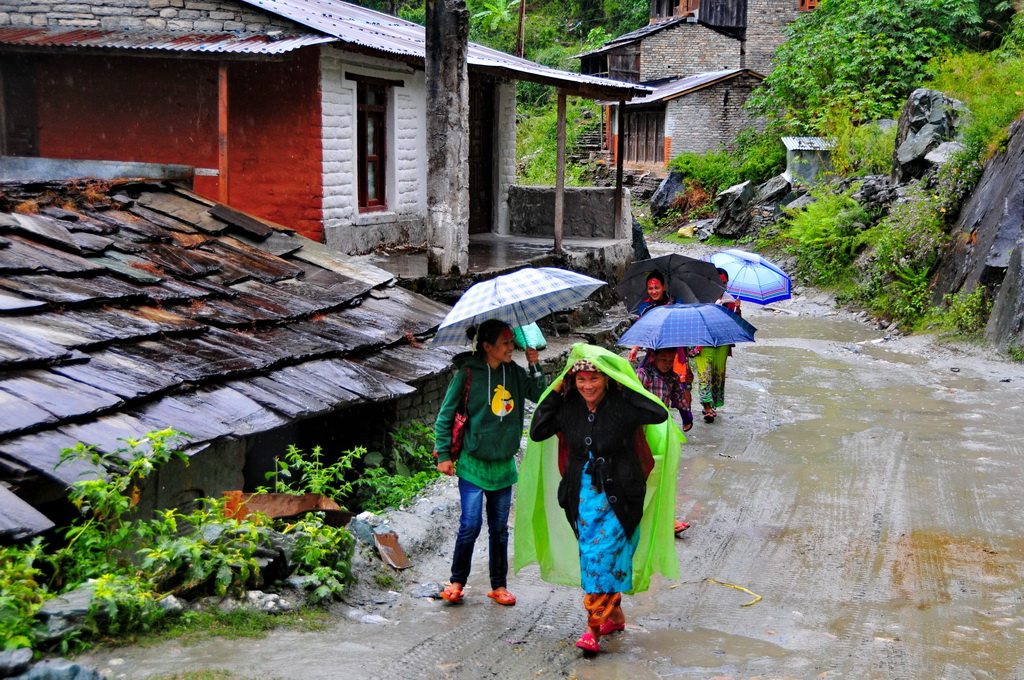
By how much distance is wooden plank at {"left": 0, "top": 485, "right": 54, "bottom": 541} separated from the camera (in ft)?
13.8

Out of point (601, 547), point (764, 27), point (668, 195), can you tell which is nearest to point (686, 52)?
point (764, 27)

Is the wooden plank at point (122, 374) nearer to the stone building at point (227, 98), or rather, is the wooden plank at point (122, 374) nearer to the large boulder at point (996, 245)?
the stone building at point (227, 98)

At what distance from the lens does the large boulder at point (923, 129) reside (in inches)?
738

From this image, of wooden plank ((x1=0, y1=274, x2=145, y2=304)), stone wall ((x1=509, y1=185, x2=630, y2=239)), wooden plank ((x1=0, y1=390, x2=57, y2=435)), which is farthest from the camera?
stone wall ((x1=509, y1=185, x2=630, y2=239))

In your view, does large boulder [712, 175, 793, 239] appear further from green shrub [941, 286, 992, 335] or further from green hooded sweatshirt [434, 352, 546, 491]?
green hooded sweatshirt [434, 352, 546, 491]

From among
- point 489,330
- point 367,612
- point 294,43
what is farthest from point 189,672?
point 294,43

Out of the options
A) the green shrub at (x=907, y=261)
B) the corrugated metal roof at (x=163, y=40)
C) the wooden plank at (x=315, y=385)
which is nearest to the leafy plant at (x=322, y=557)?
the wooden plank at (x=315, y=385)

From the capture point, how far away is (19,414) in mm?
4914

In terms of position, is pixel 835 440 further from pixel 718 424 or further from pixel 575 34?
pixel 575 34

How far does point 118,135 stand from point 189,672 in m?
10.1

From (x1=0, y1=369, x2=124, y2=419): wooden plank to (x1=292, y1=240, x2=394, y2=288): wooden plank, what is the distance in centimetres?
437

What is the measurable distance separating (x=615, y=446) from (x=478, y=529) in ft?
3.61

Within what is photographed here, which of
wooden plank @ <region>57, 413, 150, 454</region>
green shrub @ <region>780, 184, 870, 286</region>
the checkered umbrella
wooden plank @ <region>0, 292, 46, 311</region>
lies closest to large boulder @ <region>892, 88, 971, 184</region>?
green shrub @ <region>780, 184, 870, 286</region>

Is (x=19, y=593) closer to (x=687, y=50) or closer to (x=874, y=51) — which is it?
(x=874, y=51)
